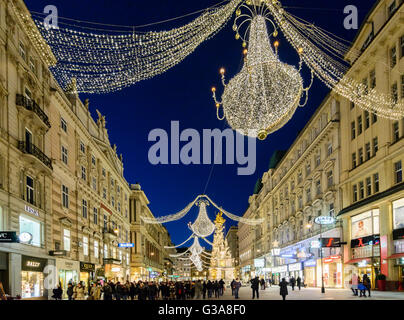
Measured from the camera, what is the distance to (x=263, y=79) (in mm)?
14773

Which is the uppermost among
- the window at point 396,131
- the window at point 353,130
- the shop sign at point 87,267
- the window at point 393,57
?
the window at point 393,57

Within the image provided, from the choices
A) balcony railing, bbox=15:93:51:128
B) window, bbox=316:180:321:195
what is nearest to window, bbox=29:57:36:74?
balcony railing, bbox=15:93:51:128

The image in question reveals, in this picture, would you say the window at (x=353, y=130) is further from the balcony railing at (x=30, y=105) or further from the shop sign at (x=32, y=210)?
the shop sign at (x=32, y=210)

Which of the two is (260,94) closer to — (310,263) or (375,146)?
(375,146)

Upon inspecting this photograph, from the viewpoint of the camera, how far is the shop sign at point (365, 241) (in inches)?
1461

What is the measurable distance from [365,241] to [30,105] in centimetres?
2839

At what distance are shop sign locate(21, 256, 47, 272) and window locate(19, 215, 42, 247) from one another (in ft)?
3.24

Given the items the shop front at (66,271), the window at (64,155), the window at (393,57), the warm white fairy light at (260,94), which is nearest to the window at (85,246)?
the shop front at (66,271)

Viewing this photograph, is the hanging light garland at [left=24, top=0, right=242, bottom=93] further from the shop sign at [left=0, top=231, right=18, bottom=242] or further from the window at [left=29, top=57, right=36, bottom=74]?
the window at [left=29, top=57, right=36, bottom=74]

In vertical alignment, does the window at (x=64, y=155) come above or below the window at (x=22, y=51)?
below

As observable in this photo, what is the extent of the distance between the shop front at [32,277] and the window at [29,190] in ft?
12.3

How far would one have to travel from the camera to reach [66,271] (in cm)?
3838

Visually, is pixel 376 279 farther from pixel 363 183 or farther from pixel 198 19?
pixel 198 19

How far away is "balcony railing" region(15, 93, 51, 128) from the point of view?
94.7 feet
